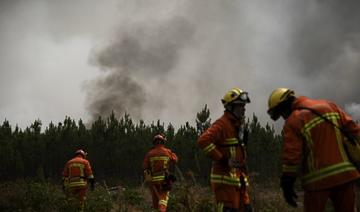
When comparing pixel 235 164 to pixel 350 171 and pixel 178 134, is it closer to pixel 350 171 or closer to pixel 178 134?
pixel 350 171

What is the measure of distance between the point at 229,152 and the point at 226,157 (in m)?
0.09

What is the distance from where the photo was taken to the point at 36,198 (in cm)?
1586

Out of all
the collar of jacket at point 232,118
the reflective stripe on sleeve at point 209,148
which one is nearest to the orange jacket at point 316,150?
the reflective stripe on sleeve at point 209,148

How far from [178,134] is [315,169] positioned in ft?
174

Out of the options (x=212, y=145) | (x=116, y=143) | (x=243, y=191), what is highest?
(x=116, y=143)

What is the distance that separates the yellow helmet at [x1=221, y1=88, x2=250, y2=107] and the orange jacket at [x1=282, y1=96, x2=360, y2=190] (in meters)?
1.94

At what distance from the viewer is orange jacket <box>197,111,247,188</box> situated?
6.68 m

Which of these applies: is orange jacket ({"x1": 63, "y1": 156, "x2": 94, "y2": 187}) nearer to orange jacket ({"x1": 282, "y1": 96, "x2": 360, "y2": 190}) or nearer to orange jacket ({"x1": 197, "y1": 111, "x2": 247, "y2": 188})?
orange jacket ({"x1": 197, "y1": 111, "x2": 247, "y2": 188})

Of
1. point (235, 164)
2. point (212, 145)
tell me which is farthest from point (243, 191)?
point (212, 145)

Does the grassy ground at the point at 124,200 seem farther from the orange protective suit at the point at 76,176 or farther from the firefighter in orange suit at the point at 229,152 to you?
the orange protective suit at the point at 76,176

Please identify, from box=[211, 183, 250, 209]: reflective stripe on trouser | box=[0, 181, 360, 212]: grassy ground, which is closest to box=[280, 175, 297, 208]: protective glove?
box=[0, 181, 360, 212]: grassy ground

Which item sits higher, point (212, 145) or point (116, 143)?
point (116, 143)

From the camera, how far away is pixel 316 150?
486 cm

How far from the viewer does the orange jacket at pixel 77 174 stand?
13477mm
